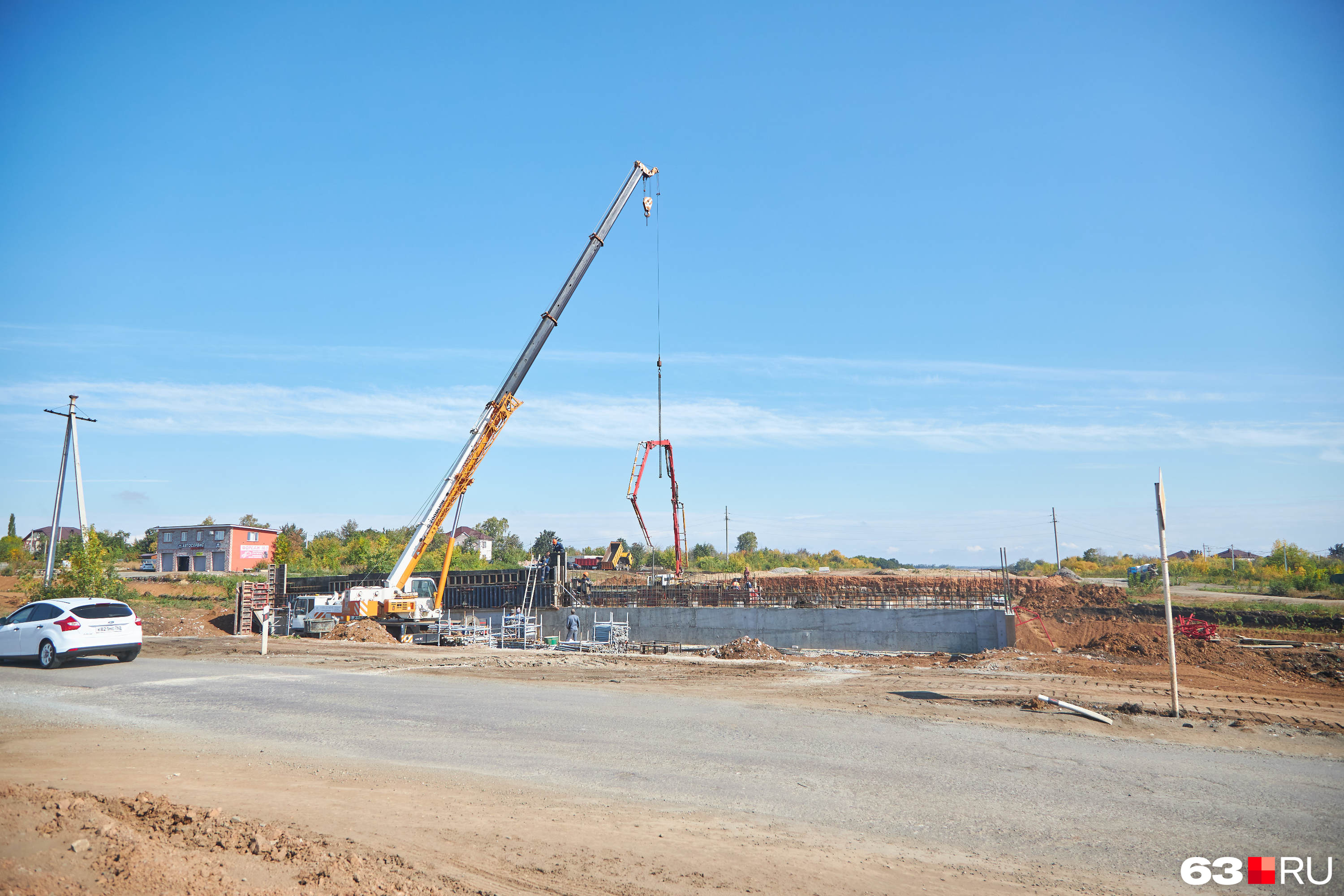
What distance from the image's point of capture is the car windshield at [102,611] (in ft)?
59.8

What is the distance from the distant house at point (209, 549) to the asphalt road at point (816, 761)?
65.1m

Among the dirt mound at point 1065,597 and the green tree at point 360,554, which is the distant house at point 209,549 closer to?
the green tree at point 360,554

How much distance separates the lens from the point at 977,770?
9.79m

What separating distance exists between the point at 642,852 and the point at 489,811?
190 centimetres

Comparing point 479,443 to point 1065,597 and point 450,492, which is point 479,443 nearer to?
point 450,492

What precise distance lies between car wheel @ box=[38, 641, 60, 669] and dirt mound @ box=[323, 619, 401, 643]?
36.8 feet

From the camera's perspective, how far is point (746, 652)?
2625 centimetres

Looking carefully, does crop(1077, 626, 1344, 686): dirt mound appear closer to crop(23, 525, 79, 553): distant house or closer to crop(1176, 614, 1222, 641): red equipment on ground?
crop(1176, 614, 1222, 641): red equipment on ground

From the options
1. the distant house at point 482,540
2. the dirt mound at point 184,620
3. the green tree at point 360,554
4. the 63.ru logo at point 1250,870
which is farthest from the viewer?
the distant house at point 482,540

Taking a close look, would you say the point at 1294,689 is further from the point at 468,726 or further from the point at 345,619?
the point at 345,619

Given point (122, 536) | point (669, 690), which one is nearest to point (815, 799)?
point (669, 690)

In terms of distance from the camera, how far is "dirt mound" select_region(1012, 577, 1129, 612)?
3603cm

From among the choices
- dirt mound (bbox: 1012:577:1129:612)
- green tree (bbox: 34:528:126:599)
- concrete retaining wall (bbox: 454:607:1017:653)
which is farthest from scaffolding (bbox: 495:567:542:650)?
dirt mound (bbox: 1012:577:1129:612)

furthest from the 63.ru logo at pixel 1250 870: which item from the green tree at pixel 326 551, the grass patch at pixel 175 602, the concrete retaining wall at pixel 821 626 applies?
the green tree at pixel 326 551
